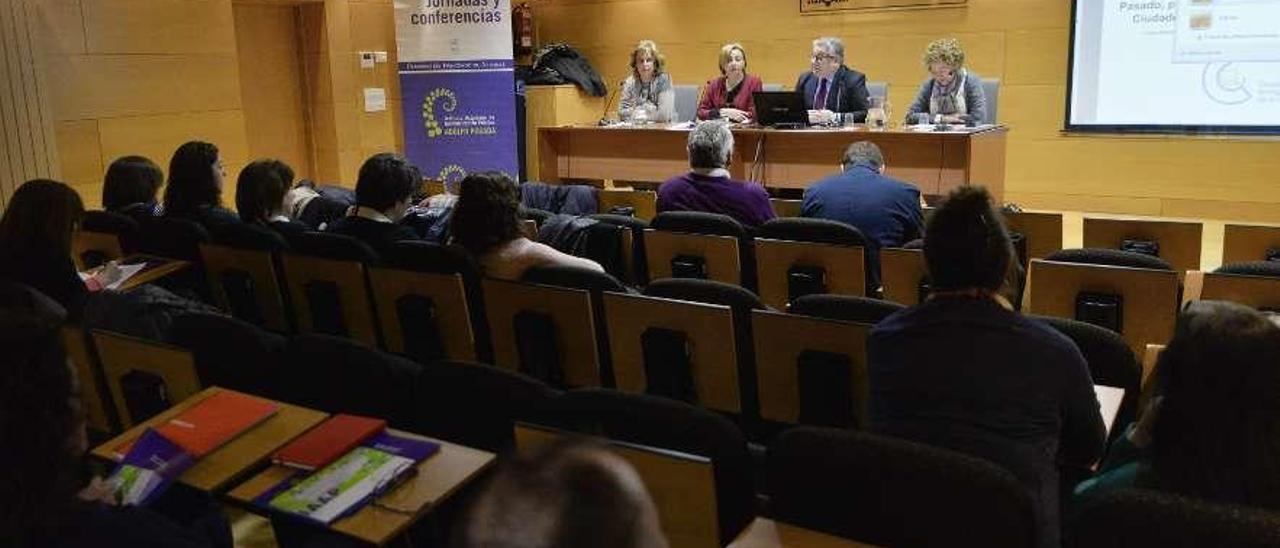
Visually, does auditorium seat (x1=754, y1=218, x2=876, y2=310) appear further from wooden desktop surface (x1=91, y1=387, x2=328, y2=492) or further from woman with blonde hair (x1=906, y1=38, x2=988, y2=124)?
woman with blonde hair (x1=906, y1=38, x2=988, y2=124)

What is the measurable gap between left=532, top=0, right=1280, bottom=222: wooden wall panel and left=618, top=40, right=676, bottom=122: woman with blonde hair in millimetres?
1856

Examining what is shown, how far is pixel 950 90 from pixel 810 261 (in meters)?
3.34

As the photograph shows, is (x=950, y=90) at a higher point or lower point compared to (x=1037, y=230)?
higher

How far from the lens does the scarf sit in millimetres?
6727

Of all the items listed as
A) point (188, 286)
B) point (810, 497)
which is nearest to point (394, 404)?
point (810, 497)

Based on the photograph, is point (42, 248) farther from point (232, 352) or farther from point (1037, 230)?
point (1037, 230)

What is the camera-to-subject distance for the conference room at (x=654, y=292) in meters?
1.76

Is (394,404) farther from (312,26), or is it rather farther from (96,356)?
(312,26)

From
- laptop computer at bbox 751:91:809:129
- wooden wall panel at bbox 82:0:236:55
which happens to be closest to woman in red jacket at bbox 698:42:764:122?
laptop computer at bbox 751:91:809:129

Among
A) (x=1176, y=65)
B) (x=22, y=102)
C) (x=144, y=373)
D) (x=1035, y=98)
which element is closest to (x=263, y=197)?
(x=144, y=373)

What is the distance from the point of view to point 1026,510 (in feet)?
5.67

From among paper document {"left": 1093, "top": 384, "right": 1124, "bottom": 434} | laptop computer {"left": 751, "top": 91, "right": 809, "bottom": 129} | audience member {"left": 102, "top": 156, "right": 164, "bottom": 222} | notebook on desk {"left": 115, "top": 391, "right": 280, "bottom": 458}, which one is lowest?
paper document {"left": 1093, "top": 384, "right": 1124, "bottom": 434}

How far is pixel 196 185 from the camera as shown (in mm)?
4598

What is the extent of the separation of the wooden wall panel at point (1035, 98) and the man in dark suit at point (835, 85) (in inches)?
61.7
